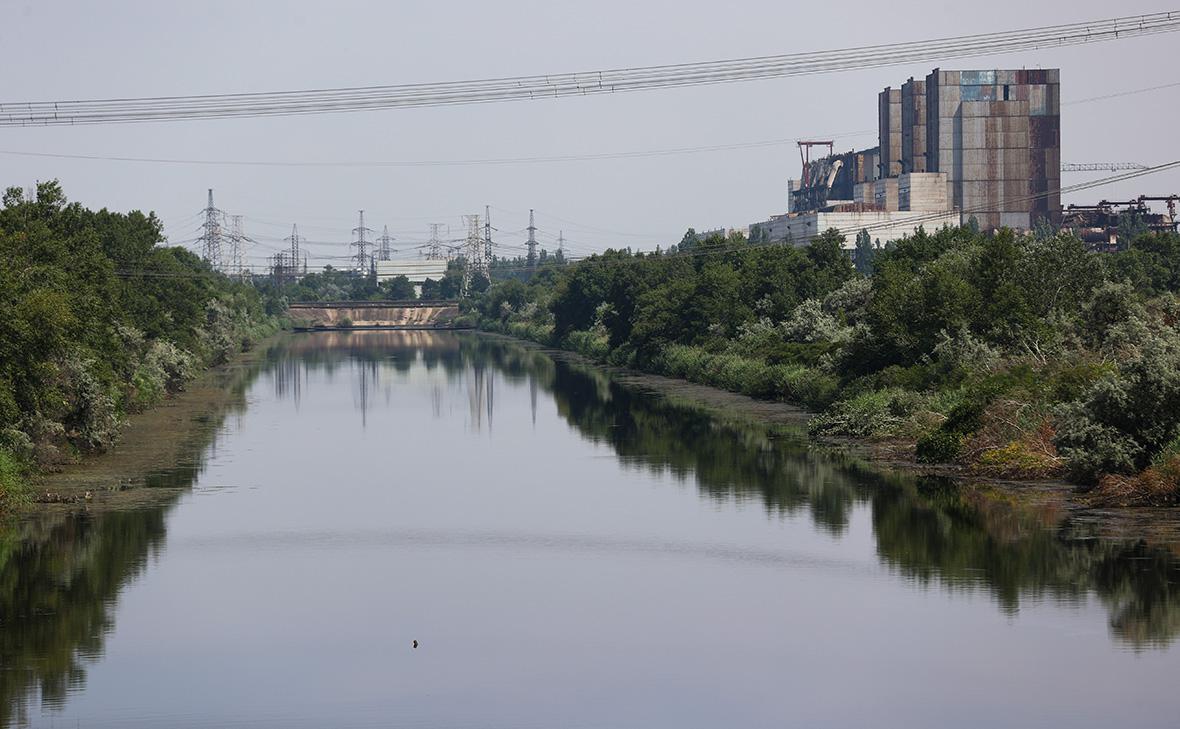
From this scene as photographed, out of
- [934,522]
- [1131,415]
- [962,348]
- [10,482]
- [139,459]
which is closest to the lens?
[934,522]

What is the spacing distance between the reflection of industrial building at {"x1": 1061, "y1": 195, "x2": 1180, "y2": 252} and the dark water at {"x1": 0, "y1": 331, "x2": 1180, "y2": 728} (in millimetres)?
152482

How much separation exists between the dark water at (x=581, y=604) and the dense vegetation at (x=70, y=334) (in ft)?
11.3

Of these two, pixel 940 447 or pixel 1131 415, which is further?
pixel 940 447

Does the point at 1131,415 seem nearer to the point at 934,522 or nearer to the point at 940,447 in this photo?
the point at 934,522

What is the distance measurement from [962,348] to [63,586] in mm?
32540

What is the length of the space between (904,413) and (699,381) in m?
32.8

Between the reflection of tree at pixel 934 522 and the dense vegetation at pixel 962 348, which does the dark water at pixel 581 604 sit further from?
the dense vegetation at pixel 962 348

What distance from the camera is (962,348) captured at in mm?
51406

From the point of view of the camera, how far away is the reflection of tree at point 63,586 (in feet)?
72.3

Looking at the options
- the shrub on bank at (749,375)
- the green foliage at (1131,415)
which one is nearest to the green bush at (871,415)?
the shrub on bank at (749,375)

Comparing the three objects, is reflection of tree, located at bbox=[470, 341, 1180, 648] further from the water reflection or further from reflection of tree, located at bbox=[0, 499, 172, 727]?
reflection of tree, located at bbox=[0, 499, 172, 727]

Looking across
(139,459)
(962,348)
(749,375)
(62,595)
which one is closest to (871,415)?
(962,348)

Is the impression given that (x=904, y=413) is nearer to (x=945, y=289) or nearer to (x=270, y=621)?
(x=945, y=289)

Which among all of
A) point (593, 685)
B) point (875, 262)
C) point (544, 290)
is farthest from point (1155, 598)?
point (544, 290)
